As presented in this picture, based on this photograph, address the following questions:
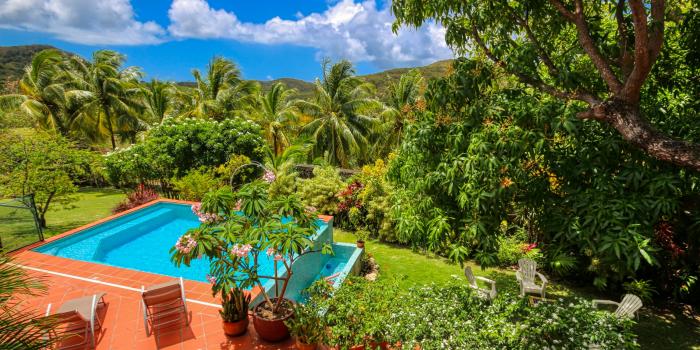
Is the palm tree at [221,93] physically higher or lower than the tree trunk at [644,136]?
higher

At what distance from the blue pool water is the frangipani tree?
4326mm

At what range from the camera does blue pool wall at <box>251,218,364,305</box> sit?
7660 millimetres

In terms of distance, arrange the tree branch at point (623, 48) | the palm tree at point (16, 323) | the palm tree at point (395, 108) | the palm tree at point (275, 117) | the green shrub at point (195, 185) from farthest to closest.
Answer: the palm tree at point (395, 108)
the palm tree at point (275, 117)
the green shrub at point (195, 185)
the tree branch at point (623, 48)
the palm tree at point (16, 323)

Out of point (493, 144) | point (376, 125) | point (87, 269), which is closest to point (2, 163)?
point (87, 269)

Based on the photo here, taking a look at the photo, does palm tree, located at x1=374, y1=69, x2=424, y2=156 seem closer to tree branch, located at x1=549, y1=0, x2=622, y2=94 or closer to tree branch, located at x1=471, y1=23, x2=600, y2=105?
tree branch, located at x1=471, y1=23, x2=600, y2=105

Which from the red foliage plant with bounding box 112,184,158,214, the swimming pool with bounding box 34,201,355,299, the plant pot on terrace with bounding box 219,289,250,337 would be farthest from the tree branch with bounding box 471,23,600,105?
the red foliage plant with bounding box 112,184,158,214

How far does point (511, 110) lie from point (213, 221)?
4.51 meters

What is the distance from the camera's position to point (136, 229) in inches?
495

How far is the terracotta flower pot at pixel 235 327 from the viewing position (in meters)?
5.72

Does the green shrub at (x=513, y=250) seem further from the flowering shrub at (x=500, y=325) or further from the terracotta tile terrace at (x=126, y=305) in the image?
the terracotta tile terrace at (x=126, y=305)

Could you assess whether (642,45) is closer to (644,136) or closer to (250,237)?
(644,136)

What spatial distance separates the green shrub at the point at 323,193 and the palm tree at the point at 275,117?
9745 mm

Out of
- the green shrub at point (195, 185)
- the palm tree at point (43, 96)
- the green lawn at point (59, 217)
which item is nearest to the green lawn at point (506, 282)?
the green shrub at point (195, 185)

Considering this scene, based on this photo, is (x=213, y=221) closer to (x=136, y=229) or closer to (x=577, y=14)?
(x=577, y=14)
